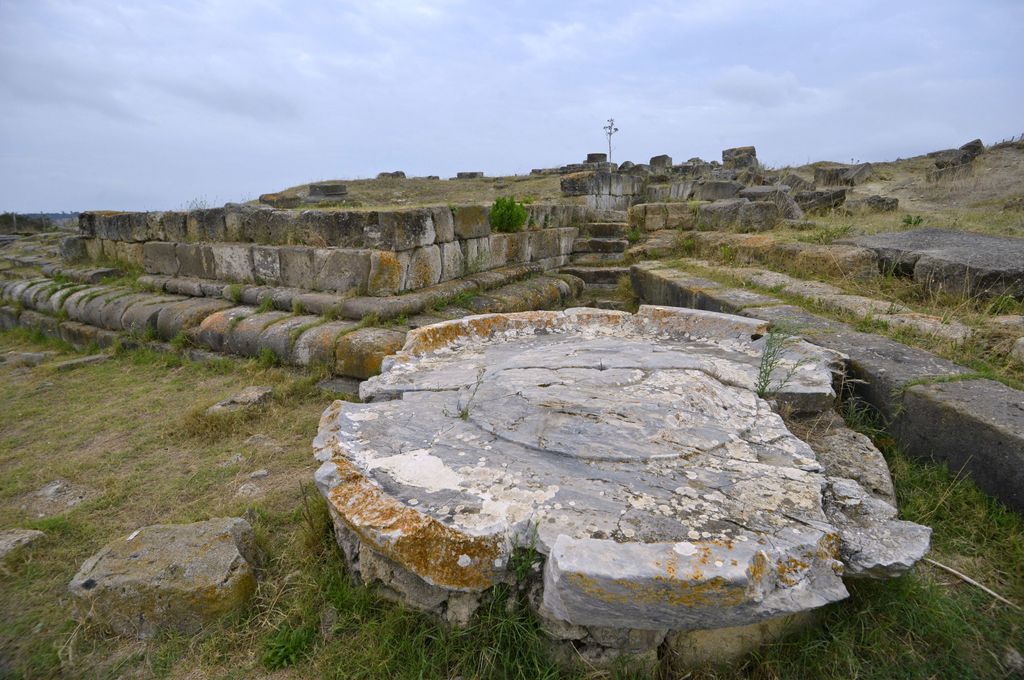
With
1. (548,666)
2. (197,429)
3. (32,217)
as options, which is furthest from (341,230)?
(32,217)

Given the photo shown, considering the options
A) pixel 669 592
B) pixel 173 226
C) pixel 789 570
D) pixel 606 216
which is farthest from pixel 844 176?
pixel 669 592

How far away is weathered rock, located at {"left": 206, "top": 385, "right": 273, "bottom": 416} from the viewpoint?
4.07 meters

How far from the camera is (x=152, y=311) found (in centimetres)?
629

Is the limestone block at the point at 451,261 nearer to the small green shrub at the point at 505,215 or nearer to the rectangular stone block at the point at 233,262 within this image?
the small green shrub at the point at 505,215

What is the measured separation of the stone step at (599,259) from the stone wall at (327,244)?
244mm

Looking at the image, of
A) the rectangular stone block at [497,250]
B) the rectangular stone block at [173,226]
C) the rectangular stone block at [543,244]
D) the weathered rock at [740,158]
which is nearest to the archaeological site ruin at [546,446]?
the rectangular stone block at [497,250]

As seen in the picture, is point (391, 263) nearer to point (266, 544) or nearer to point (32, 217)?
point (266, 544)

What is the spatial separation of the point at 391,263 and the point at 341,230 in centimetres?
75

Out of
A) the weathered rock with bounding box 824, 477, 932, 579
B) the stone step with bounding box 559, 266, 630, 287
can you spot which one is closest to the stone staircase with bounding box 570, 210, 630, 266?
the stone step with bounding box 559, 266, 630, 287

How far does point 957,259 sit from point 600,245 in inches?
190

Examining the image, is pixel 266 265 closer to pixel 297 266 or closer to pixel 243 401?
pixel 297 266

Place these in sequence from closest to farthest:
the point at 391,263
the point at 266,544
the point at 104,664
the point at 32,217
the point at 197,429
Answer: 1. the point at 104,664
2. the point at 266,544
3. the point at 197,429
4. the point at 391,263
5. the point at 32,217

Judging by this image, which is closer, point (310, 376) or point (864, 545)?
point (864, 545)

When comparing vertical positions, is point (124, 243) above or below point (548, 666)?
above
